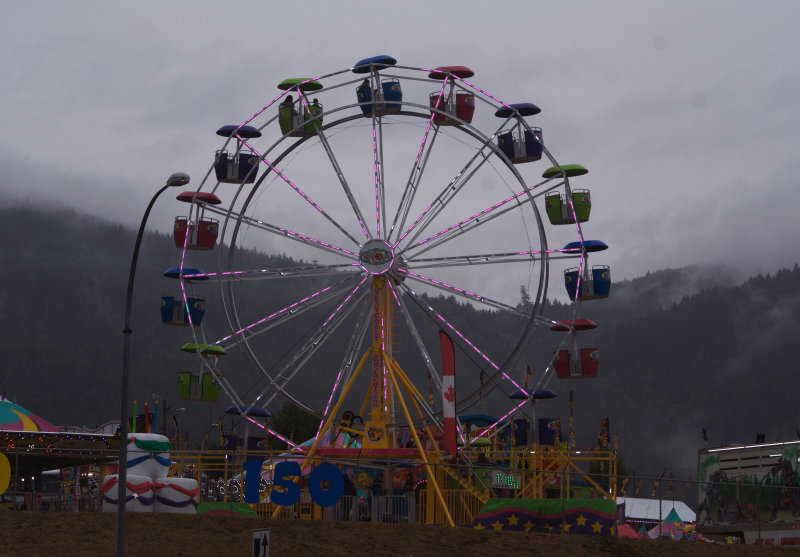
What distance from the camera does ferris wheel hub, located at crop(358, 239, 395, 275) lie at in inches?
1486

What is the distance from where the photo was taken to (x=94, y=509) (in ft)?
123

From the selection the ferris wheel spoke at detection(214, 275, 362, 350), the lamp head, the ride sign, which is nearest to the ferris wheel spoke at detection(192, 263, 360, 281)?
the ferris wheel spoke at detection(214, 275, 362, 350)

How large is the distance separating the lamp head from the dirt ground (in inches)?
349

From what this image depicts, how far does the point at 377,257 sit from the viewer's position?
3794cm

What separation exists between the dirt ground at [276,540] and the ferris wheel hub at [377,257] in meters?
10.1

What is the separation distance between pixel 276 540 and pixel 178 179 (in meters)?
10.0

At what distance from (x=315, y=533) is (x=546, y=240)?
13.1 meters

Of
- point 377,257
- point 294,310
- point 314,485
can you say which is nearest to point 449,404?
point 314,485

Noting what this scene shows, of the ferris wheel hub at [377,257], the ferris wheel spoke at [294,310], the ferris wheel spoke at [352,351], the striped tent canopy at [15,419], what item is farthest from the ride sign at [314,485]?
the striped tent canopy at [15,419]

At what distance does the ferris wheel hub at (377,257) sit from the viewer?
1486 inches

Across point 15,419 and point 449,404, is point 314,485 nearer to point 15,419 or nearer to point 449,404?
point 449,404

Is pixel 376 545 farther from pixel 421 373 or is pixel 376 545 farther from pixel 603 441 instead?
pixel 421 373

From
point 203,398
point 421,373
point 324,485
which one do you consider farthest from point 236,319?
point 421,373

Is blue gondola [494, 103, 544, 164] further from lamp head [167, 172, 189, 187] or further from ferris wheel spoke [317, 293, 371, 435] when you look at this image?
lamp head [167, 172, 189, 187]
